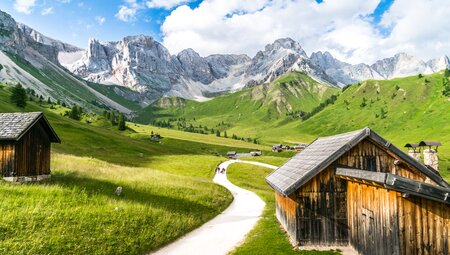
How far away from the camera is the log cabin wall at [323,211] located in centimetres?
2369

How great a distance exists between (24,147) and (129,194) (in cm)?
1139

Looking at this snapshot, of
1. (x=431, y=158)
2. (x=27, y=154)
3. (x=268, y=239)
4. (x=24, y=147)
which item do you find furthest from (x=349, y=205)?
(x=431, y=158)

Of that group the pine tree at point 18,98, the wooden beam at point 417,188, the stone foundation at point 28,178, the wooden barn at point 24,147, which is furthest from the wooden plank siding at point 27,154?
the pine tree at point 18,98

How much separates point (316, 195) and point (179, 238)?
37.9 ft

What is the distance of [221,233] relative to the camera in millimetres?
29250

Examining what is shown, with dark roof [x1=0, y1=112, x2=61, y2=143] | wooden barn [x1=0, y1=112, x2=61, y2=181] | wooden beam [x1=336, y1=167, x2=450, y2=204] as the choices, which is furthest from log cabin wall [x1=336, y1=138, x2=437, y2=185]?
wooden barn [x1=0, y1=112, x2=61, y2=181]

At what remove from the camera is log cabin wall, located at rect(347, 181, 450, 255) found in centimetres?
1568

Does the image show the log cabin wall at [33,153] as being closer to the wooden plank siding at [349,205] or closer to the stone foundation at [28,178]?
the stone foundation at [28,178]

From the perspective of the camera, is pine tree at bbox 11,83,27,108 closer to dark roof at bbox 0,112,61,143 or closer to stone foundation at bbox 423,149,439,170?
dark roof at bbox 0,112,61,143

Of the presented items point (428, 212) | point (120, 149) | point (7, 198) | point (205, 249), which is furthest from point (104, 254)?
point (120, 149)

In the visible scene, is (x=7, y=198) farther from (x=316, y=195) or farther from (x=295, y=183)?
(x=316, y=195)

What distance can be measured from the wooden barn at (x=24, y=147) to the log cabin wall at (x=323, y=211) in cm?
2703

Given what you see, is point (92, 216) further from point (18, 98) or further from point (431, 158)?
point (18, 98)

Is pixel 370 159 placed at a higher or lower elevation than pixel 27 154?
lower
